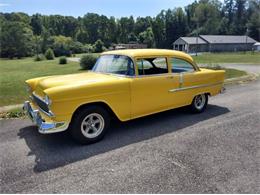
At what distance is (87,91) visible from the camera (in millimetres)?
4555

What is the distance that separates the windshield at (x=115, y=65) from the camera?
5301 mm

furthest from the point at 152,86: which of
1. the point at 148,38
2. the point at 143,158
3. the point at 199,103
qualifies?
the point at 148,38

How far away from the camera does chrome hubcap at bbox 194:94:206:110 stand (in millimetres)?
6641

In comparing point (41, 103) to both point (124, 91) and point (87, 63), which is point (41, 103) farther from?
point (87, 63)

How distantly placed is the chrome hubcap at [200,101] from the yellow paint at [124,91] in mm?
189

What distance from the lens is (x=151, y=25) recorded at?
312 ft

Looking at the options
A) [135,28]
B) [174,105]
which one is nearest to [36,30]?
[135,28]

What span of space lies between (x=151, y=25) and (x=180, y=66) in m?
92.7

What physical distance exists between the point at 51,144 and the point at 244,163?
134 inches

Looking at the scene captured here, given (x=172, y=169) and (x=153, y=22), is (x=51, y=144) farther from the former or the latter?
(x=153, y=22)

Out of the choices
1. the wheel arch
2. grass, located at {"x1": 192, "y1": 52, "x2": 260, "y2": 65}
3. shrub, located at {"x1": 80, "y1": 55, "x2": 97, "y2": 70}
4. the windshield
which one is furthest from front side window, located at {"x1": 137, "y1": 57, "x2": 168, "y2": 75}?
grass, located at {"x1": 192, "y1": 52, "x2": 260, "y2": 65}

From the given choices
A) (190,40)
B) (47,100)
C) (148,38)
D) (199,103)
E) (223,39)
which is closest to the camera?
(47,100)

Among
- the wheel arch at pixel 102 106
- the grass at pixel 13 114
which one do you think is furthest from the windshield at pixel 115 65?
the grass at pixel 13 114

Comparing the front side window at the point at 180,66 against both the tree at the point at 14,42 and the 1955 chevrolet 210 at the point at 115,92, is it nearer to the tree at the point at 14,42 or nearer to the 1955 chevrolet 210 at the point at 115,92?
the 1955 chevrolet 210 at the point at 115,92
